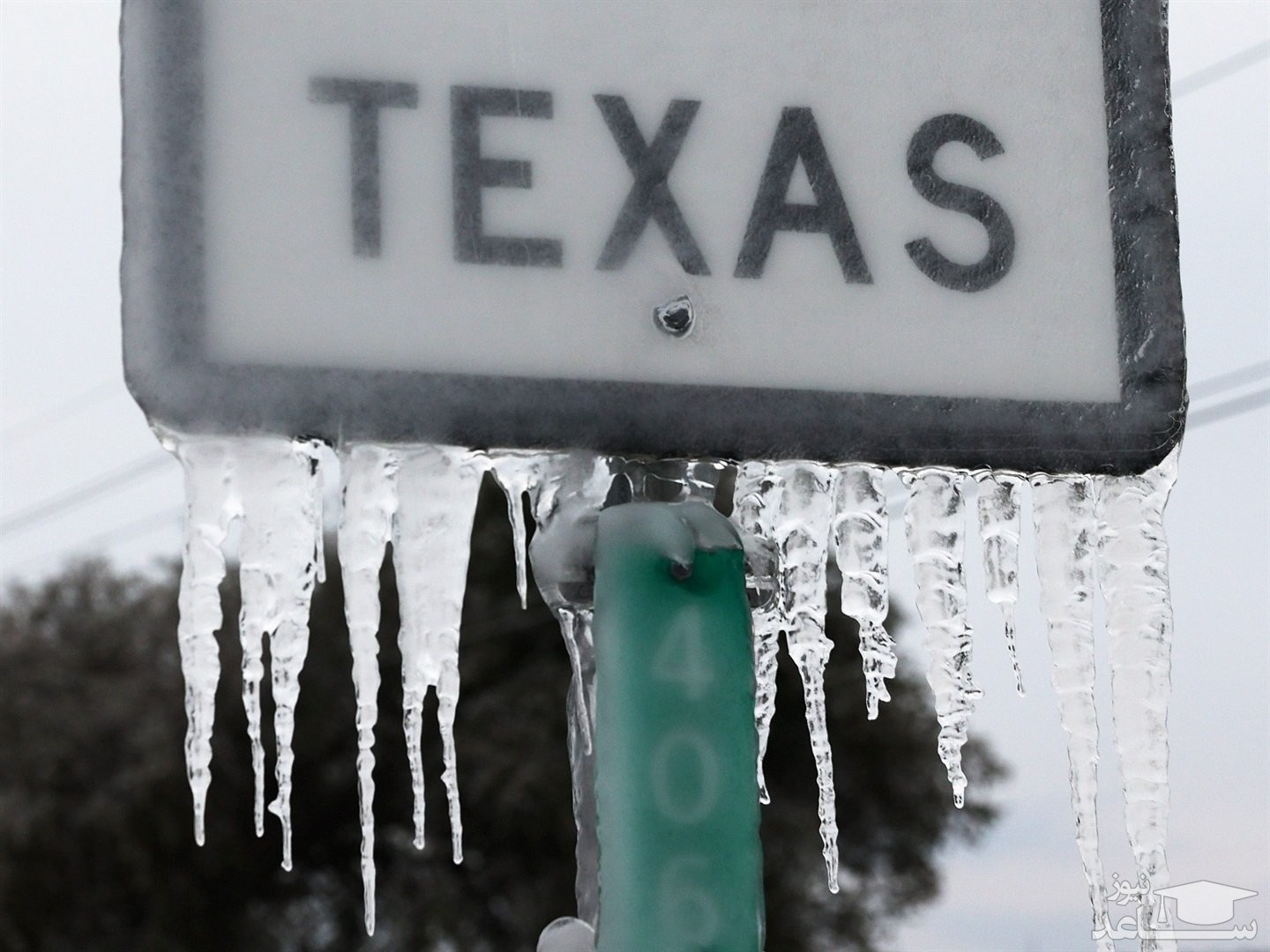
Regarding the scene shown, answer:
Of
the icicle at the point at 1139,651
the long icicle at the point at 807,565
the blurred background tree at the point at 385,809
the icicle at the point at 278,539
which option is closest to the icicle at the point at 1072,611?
the icicle at the point at 1139,651

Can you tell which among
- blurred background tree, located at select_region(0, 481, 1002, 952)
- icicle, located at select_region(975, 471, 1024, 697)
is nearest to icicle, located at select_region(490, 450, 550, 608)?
icicle, located at select_region(975, 471, 1024, 697)

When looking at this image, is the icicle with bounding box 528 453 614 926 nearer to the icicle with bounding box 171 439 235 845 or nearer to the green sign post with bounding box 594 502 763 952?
the green sign post with bounding box 594 502 763 952

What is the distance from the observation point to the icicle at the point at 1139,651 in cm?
93

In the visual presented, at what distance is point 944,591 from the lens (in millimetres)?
963

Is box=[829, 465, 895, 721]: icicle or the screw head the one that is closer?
the screw head

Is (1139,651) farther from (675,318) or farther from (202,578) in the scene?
(202,578)

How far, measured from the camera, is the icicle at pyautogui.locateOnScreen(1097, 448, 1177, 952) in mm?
926

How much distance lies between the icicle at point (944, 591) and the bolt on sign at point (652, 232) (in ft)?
0.34

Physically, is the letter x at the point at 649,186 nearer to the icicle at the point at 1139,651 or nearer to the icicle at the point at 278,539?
the icicle at the point at 278,539

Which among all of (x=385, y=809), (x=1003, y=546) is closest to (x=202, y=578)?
(x=1003, y=546)

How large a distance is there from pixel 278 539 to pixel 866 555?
309mm

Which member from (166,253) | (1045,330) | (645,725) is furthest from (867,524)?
(166,253)

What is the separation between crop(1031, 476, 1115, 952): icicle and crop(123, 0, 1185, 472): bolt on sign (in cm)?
10

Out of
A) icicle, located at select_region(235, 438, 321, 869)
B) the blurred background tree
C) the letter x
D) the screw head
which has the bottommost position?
the blurred background tree
